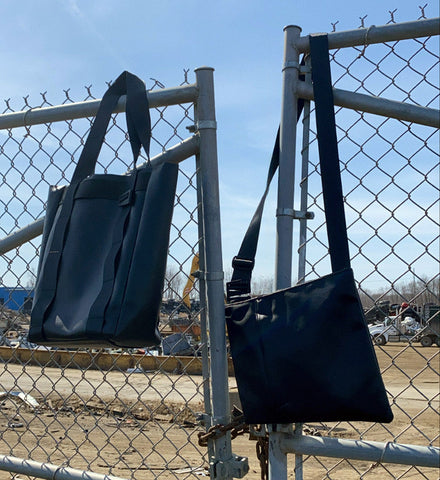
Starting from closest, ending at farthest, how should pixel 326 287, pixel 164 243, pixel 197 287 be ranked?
pixel 326 287 → pixel 164 243 → pixel 197 287

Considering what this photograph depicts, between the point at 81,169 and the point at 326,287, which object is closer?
the point at 326,287

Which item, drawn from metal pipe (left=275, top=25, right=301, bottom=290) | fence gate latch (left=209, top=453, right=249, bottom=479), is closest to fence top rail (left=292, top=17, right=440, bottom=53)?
metal pipe (left=275, top=25, right=301, bottom=290)

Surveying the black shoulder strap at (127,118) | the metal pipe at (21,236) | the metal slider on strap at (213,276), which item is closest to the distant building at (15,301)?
the metal pipe at (21,236)

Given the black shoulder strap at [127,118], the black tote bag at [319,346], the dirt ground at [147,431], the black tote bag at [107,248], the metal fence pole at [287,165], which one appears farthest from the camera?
the dirt ground at [147,431]

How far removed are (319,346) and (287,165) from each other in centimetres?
67

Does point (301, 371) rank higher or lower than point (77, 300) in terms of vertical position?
lower

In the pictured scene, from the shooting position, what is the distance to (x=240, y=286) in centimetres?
205

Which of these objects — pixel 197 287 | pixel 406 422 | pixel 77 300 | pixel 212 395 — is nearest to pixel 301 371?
pixel 212 395

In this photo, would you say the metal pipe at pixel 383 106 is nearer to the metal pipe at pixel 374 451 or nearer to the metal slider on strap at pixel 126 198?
the metal slider on strap at pixel 126 198

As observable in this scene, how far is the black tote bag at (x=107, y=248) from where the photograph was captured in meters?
1.94

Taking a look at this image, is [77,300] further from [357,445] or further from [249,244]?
[357,445]

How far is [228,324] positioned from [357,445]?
58 centimetres

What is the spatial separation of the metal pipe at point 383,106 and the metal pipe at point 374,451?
1.07 metres

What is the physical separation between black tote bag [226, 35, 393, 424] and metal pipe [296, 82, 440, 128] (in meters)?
0.11
